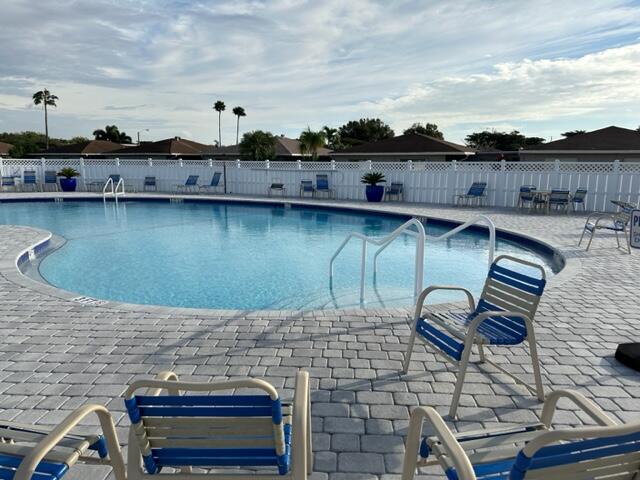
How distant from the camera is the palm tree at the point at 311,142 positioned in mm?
32281

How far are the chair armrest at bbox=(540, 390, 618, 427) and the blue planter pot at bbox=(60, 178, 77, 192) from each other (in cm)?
2146

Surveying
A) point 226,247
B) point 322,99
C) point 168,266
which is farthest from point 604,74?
point 322,99

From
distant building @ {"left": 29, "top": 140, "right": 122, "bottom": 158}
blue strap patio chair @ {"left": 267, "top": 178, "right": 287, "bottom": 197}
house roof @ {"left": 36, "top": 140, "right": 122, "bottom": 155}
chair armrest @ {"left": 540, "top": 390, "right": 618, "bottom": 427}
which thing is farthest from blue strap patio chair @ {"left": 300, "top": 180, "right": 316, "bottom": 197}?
house roof @ {"left": 36, "top": 140, "right": 122, "bottom": 155}

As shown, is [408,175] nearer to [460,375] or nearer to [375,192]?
[375,192]

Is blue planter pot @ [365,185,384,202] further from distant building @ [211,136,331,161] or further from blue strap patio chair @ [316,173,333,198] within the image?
distant building @ [211,136,331,161]

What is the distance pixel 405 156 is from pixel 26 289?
24.5 m

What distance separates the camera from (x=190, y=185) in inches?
760

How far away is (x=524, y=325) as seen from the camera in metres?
2.88

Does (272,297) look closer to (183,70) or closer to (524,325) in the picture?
(524,325)

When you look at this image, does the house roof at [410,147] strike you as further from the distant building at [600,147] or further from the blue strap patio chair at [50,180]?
the blue strap patio chair at [50,180]

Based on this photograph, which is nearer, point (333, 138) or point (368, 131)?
point (333, 138)

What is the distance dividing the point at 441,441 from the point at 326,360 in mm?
1934

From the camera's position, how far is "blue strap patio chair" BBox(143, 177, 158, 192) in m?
19.8

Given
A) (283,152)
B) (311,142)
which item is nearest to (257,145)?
(283,152)
